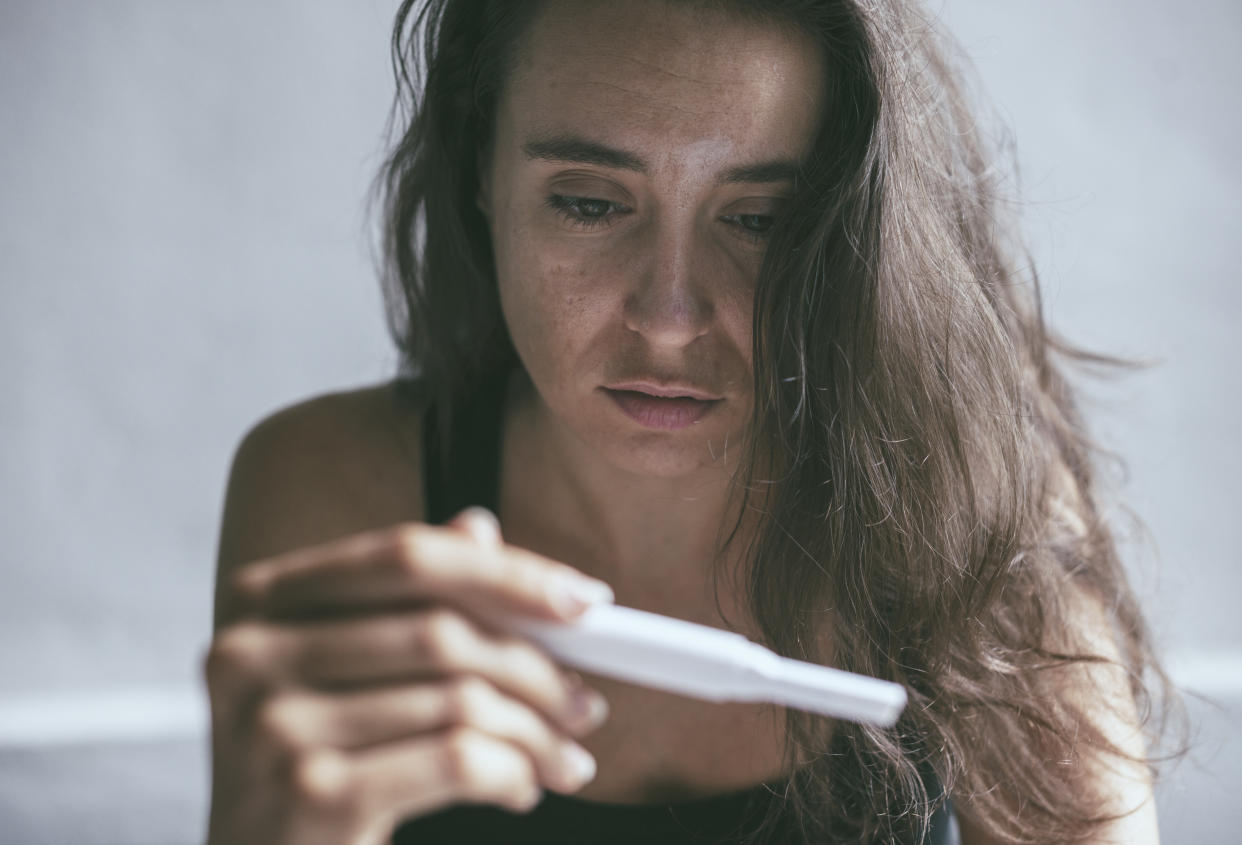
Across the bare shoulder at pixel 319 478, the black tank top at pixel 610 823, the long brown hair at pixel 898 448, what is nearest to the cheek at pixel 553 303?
the long brown hair at pixel 898 448

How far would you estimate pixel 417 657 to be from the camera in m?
0.39

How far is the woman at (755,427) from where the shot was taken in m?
0.69

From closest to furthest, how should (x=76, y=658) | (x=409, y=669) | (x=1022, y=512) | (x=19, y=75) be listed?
(x=409, y=669) → (x=1022, y=512) → (x=19, y=75) → (x=76, y=658)

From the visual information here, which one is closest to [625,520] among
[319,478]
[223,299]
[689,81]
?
[319,478]

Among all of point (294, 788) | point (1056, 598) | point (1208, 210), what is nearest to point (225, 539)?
point (294, 788)

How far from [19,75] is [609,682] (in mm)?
973

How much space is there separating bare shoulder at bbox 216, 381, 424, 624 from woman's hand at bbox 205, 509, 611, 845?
1.54ft

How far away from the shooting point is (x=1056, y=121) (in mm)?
1302

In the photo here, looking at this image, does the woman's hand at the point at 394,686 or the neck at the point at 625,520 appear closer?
the woman's hand at the point at 394,686

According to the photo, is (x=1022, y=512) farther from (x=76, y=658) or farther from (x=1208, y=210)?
(x=76, y=658)

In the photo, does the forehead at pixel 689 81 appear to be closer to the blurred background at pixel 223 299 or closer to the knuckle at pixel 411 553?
the knuckle at pixel 411 553

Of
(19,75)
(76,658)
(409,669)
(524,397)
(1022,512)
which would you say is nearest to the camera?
(409,669)

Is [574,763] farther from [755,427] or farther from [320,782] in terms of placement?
[755,427]

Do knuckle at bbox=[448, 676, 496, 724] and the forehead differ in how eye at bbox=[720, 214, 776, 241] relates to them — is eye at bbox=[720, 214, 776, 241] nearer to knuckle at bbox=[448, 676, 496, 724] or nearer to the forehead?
the forehead
